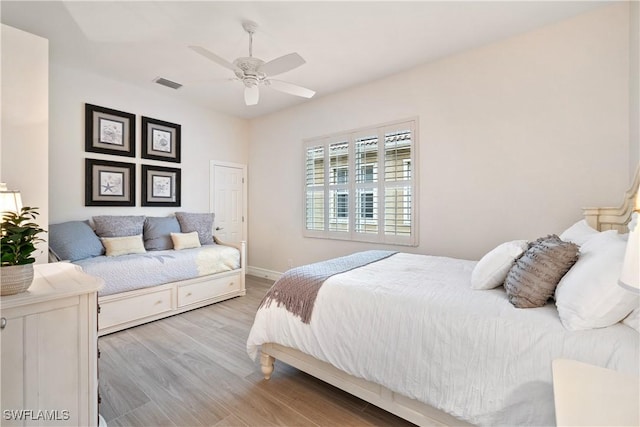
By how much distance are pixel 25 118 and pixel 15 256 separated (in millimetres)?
2086

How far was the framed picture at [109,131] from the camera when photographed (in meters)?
3.53

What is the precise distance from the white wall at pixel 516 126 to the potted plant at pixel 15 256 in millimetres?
3260

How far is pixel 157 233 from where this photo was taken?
3.82 metres

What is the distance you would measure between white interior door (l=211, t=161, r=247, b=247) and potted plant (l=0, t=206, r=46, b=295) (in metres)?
3.63

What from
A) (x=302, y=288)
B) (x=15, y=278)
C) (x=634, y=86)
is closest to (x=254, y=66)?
(x=302, y=288)

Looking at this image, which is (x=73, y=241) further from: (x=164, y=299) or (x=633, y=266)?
(x=633, y=266)

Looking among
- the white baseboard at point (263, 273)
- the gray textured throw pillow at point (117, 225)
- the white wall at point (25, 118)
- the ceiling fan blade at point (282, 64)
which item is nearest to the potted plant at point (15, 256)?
the white wall at point (25, 118)

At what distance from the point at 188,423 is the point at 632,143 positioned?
3.66m

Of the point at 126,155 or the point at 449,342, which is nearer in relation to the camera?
the point at 449,342

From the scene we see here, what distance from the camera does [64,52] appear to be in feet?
9.98

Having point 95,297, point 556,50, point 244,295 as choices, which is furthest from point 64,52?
point 556,50

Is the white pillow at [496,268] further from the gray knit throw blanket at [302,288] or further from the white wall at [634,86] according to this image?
the white wall at [634,86]

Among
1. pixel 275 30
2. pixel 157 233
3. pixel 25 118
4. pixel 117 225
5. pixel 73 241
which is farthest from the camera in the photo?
pixel 157 233

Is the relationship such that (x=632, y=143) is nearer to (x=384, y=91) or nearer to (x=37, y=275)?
(x=384, y=91)
